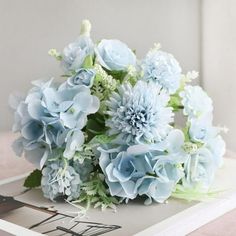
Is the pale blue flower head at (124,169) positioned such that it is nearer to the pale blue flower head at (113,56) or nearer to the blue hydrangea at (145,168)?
the blue hydrangea at (145,168)

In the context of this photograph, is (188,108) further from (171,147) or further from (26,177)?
(26,177)

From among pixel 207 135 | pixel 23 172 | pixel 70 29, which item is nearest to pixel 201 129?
pixel 207 135

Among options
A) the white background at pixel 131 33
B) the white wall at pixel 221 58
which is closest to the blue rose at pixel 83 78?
the white background at pixel 131 33

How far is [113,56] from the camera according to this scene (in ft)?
2.49

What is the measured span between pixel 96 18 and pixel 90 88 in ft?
2.78

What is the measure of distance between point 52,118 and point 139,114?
124mm

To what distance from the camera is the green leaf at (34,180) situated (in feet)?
2.62

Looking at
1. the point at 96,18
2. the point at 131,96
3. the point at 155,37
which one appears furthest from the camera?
the point at 155,37

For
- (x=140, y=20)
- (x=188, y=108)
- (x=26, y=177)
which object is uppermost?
(x=140, y=20)

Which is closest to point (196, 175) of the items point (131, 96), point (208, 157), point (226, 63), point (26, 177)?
point (208, 157)

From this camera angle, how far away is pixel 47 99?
2.37 feet

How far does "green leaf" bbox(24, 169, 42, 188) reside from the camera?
2.62 feet

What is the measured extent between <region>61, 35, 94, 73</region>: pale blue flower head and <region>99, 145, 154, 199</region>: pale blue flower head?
0.14 metres

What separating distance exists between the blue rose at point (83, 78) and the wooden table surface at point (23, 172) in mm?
258
